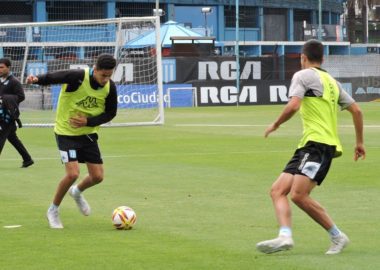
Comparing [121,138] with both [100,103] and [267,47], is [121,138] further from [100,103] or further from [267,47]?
[267,47]

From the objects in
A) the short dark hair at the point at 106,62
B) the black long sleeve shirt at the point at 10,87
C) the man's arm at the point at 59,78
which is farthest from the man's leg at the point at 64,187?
the black long sleeve shirt at the point at 10,87

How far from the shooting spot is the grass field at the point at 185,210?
349 inches

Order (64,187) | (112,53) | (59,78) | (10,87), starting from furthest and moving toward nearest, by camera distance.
→ (112,53) < (10,87) < (64,187) < (59,78)

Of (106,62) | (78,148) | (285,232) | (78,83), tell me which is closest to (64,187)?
(78,148)

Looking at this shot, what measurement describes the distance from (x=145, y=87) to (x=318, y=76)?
1038 inches

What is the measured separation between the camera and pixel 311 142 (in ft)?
29.1

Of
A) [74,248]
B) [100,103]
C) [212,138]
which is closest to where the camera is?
[74,248]

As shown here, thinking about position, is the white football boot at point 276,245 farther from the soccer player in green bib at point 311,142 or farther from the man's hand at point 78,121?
the man's hand at point 78,121

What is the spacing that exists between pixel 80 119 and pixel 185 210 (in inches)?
79.1

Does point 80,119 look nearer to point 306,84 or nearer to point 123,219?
point 123,219

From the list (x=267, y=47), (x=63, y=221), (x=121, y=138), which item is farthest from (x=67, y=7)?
(x=63, y=221)

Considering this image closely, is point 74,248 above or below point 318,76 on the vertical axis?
below

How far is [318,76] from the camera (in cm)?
886

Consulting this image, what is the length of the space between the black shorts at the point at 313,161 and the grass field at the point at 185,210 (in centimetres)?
72
